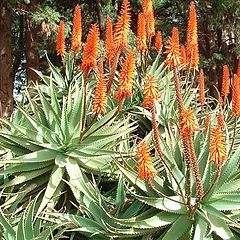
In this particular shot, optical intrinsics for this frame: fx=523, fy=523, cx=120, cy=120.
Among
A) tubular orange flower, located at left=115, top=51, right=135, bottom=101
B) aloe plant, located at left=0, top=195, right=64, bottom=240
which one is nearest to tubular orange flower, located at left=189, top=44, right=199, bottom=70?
tubular orange flower, located at left=115, top=51, right=135, bottom=101

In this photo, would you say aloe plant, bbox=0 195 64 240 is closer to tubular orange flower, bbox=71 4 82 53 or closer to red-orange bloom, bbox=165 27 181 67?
red-orange bloom, bbox=165 27 181 67

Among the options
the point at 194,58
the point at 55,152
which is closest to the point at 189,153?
the point at 55,152

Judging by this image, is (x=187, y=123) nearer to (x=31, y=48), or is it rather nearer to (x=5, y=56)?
(x=5, y=56)

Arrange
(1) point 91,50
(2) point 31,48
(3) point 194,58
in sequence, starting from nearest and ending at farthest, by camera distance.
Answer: (1) point 91,50
(3) point 194,58
(2) point 31,48

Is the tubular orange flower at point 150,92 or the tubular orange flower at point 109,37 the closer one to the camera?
the tubular orange flower at point 150,92

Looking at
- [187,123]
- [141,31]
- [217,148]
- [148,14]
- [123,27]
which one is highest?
[148,14]

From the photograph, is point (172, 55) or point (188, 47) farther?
point (188, 47)

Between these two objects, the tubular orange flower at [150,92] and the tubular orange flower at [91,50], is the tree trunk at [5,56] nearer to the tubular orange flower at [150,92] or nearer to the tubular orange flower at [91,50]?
the tubular orange flower at [91,50]

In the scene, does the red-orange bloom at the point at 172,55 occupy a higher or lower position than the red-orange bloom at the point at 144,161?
higher

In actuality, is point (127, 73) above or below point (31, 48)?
below

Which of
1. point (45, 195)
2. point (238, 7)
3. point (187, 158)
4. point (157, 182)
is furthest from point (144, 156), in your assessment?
point (238, 7)

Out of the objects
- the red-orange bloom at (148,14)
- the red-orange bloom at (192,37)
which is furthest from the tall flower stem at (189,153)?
the red-orange bloom at (148,14)

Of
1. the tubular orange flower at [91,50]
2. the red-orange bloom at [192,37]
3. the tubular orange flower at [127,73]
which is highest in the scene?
the red-orange bloom at [192,37]

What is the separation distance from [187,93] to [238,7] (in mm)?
7960
